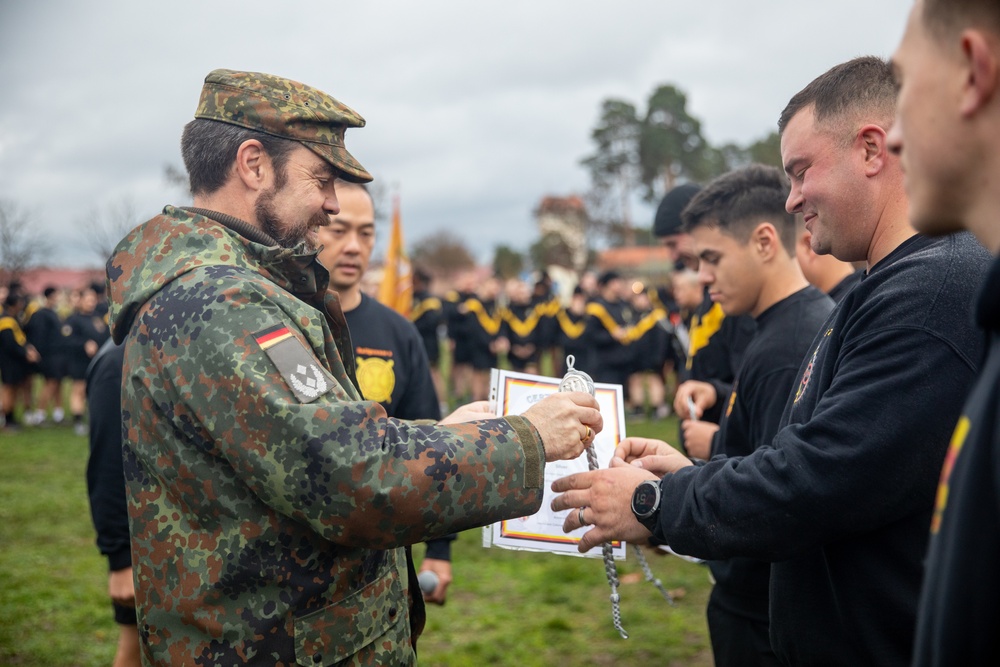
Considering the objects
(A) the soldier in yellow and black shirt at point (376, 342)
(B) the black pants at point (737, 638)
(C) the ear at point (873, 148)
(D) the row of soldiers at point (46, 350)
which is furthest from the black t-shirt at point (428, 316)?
(C) the ear at point (873, 148)

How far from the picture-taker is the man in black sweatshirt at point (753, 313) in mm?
3084

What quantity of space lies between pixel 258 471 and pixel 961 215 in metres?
1.57

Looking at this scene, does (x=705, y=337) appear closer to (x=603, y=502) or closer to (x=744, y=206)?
(x=744, y=206)

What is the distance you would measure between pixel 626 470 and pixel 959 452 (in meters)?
1.41

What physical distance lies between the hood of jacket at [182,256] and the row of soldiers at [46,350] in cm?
1421

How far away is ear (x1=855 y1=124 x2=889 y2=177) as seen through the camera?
2.34 meters

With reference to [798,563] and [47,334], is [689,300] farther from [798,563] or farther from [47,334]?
[47,334]

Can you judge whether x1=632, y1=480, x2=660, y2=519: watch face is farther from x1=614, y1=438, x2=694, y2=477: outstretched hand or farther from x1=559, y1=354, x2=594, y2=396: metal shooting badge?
x1=559, y1=354, x2=594, y2=396: metal shooting badge

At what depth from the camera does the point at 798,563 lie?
2246 millimetres

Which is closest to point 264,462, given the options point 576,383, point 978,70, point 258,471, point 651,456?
point 258,471

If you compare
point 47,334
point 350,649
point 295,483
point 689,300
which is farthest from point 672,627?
point 47,334

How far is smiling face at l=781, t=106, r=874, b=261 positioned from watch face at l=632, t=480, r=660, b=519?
907mm

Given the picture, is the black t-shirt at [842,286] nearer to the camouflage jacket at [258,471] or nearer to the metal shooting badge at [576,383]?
the metal shooting badge at [576,383]

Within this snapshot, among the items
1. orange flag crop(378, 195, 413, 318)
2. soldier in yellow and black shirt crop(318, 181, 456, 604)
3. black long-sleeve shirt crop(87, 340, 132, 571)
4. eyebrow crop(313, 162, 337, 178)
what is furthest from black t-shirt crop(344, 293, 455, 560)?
orange flag crop(378, 195, 413, 318)
